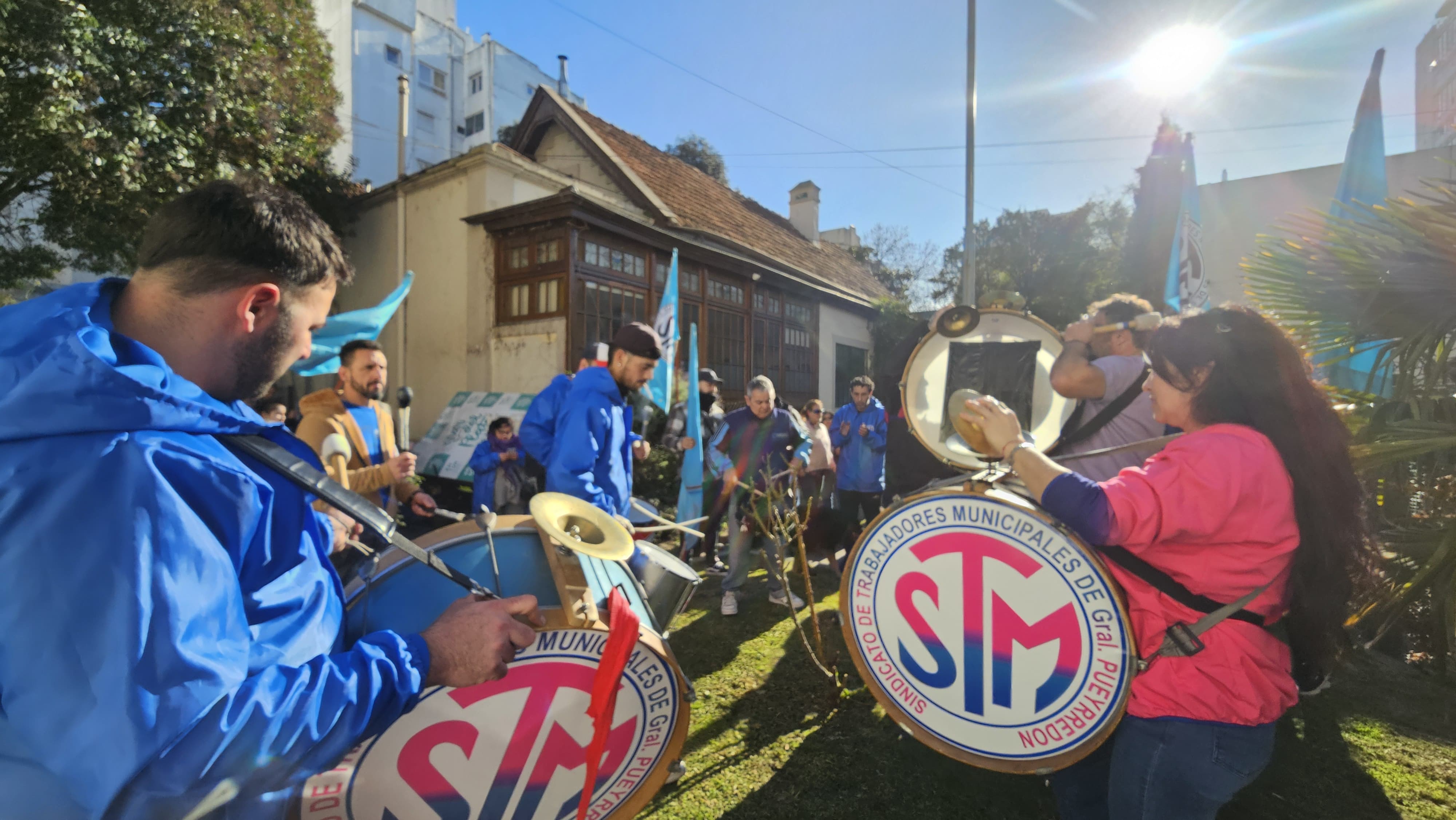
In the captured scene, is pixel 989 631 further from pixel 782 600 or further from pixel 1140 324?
pixel 782 600

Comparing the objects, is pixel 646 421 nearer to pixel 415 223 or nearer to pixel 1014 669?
pixel 1014 669

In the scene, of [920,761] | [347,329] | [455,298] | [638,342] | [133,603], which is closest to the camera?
[133,603]

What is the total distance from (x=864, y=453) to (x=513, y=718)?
16.2 ft

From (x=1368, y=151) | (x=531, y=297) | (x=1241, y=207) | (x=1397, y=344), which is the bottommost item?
(x=1397, y=344)

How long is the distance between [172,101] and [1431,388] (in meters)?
11.0

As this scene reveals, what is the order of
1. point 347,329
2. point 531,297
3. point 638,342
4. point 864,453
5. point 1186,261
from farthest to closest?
point 531,297, point 1186,261, point 347,329, point 864,453, point 638,342

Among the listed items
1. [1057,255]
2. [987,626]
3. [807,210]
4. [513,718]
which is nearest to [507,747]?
[513,718]

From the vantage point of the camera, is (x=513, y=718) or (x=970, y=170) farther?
(x=970, y=170)

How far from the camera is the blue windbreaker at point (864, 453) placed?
236 inches

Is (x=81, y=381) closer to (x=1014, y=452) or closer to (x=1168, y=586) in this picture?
(x=1014, y=452)

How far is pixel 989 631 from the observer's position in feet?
5.78

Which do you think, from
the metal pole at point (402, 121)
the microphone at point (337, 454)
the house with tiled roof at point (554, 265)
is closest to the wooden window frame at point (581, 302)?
the house with tiled roof at point (554, 265)

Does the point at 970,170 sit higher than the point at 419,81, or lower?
lower

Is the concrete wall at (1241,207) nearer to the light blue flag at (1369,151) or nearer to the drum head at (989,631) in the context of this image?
the light blue flag at (1369,151)
